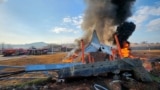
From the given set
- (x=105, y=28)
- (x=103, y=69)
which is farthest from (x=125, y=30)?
(x=103, y=69)

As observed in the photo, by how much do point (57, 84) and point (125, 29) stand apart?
1333cm

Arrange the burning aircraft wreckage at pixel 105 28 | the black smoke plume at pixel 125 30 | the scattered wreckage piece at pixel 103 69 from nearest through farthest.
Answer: the scattered wreckage piece at pixel 103 69
the burning aircraft wreckage at pixel 105 28
the black smoke plume at pixel 125 30

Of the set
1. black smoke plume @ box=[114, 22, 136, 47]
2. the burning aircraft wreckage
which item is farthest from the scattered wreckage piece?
black smoke plume @ box=[114, 22, 136, 47]

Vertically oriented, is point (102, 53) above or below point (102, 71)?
above

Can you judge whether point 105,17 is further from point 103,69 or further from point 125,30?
point 103,69

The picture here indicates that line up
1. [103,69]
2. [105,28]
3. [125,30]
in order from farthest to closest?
[105,28], [125,30], [103,69]

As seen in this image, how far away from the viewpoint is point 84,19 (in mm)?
21234

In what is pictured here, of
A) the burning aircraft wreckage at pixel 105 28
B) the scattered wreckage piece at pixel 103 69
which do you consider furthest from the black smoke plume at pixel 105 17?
the scattered wreckage piece at pixel 103 69

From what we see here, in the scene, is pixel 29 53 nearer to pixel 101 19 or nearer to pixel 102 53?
pixel 101 19

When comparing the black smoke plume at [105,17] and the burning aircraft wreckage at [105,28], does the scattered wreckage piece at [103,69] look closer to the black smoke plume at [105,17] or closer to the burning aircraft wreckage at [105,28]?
the burning aircraft wreckage at [105,28]

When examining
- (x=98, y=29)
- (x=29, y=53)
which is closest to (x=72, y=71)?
(x=98, y=29)

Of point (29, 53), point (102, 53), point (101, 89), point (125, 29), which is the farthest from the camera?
point (29, 53)

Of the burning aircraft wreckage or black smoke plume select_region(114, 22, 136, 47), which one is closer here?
the burning aircraft wreckage

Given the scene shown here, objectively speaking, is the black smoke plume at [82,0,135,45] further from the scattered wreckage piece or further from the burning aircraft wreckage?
the scattered wreckage piece
